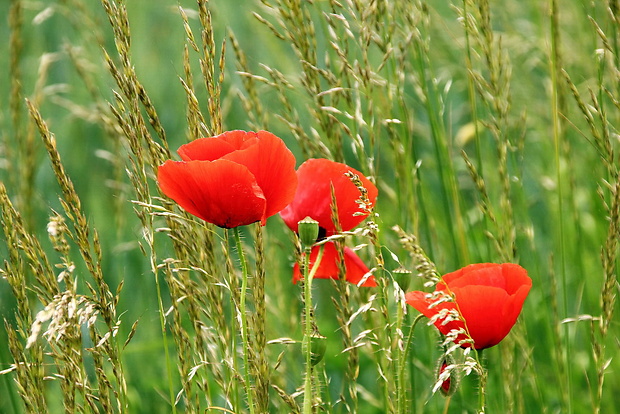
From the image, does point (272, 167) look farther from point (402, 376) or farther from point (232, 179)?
point (402, 376)

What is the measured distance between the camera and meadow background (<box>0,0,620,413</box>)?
1131mm

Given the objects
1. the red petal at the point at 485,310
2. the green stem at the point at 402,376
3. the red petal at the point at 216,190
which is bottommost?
the green stem at the point at 402,376

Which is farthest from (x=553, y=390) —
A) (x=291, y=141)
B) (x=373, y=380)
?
(x=291, y=141)

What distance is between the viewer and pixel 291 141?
338cm

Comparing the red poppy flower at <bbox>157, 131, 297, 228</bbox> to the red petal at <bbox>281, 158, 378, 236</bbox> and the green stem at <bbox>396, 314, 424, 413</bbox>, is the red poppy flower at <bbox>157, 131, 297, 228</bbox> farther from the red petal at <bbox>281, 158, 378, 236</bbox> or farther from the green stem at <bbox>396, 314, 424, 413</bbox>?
the green stem at <bbox>396, 314, 424, 413</bbox>

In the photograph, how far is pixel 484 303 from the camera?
3.27ft

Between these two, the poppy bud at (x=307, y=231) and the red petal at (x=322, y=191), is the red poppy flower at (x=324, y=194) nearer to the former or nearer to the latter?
the red petal at (x=322, y=191)

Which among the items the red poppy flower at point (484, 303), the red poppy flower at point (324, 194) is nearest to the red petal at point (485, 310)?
the red poppy flower at point (484, 303)

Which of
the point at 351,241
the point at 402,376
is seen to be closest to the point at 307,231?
the point at 402,376

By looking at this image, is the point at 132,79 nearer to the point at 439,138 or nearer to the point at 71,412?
the point at 71,412

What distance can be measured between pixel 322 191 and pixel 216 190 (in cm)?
18

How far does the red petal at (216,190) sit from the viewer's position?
985mm

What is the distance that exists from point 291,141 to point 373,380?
1.38 metres

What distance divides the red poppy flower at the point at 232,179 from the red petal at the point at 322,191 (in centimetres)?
9
